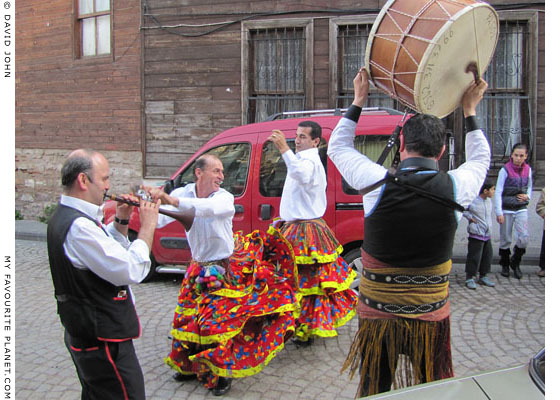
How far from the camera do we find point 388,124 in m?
5.48

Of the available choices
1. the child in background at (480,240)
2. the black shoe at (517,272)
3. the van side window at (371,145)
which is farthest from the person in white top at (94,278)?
the black shoe at (517,272)

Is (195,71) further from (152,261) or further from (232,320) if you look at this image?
(232,320)

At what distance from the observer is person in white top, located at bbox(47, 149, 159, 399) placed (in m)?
2.33

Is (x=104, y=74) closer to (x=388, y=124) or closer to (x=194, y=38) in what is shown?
(x=194, y=38)

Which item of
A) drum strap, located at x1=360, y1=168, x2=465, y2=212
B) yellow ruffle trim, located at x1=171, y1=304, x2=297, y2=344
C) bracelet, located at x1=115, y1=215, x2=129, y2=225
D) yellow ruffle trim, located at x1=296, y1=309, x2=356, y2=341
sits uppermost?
drum strap, located at x1=360, y1=168, x2=465, y2=212

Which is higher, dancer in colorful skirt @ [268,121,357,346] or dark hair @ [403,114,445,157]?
dark hair @ [403,114,445,157]

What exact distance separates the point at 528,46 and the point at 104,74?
28.6ft

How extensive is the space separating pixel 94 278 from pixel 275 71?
7.98 meters

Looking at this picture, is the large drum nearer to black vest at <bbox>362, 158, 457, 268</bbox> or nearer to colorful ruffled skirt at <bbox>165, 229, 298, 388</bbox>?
black vest at <bbox>362, 158, 457, 268</bbox>

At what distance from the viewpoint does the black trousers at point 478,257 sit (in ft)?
20.9

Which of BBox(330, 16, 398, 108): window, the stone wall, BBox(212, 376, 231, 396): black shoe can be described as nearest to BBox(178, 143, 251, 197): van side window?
BBox(212, 376, 231, 396): black shoe

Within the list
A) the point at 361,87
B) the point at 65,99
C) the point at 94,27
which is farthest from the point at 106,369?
the point at 94,27

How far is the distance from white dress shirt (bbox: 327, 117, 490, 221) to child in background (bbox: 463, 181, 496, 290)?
4128 millimetres

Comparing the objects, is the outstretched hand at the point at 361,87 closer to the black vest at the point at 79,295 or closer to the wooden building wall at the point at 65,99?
the black vest at the point at 79,295
